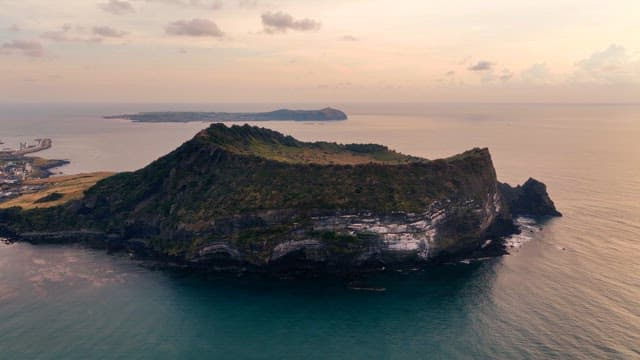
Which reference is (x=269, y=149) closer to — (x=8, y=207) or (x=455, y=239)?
(x=455, y=239)

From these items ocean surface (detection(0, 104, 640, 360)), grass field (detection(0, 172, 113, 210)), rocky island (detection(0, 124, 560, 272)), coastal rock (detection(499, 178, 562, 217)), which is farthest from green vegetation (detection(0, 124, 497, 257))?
coastal rock (detection(499, 178, 562, 217))

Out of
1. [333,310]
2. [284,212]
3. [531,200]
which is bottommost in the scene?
[333,310]


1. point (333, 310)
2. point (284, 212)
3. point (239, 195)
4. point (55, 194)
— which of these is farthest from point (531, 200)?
point (55, 194)

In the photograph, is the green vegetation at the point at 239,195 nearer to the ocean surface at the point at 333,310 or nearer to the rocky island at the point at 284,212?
the rocky island at the point at 284,212

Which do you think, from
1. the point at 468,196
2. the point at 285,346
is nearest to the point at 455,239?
the point at 468,196

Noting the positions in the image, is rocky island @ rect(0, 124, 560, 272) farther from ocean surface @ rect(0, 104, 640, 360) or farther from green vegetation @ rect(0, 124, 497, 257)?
ocean surface @ rect(0, 104, 640, 360)

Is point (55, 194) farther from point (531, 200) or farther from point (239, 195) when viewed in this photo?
point (531, 200)

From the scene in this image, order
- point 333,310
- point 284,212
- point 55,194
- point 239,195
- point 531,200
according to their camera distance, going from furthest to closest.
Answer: point 55,194 < point 531,200 < point 239,195 < point 284,212 < point 333,310

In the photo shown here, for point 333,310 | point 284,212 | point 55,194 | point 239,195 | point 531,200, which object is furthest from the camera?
point 55,194

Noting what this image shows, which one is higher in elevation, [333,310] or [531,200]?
[531,200]
